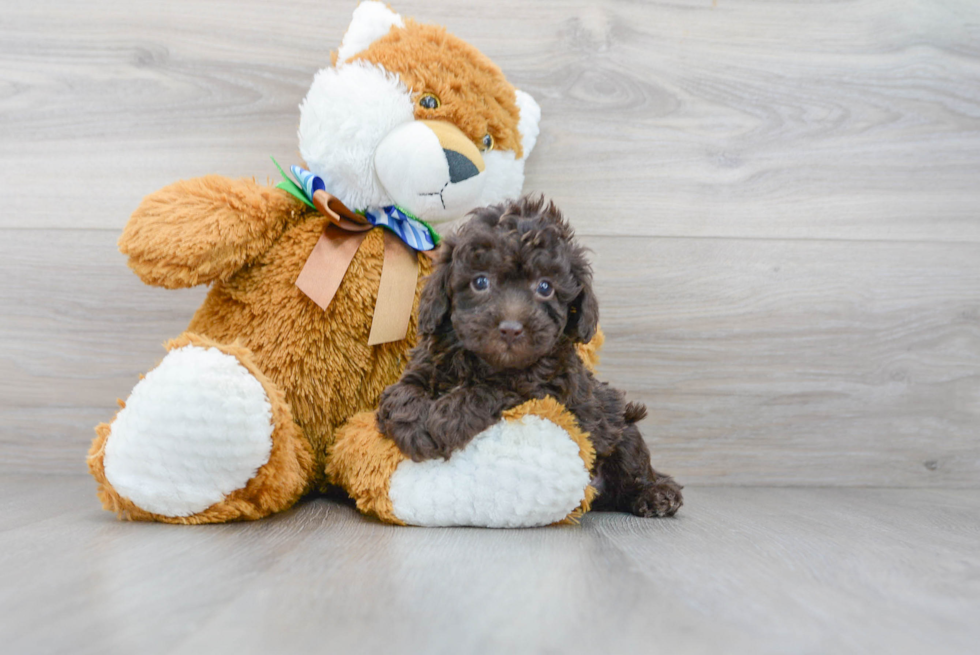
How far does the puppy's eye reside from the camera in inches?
32.4

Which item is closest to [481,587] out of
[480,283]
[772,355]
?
[480,283]

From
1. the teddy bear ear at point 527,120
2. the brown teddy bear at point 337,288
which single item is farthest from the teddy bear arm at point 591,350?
the teddy bear ear at point 527,120

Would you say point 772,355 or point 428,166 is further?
point 772,355

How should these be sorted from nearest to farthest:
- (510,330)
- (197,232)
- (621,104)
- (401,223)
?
(510,330) → (197,232) → (401,223) → (621,104)

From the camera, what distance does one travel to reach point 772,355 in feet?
4.34

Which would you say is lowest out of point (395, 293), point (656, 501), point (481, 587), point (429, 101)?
point (656, 501)

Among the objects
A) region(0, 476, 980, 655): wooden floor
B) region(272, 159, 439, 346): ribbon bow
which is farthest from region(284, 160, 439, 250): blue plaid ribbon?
region(0, 476, 980, 655): wooden floor

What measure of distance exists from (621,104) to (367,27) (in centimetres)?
49

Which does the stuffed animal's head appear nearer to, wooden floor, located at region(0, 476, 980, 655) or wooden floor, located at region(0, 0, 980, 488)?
wooden floor, located at region(0, 0, 980, 488)

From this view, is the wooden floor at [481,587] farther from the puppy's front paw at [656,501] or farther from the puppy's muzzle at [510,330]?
the puppy's muzzle at [510,330]

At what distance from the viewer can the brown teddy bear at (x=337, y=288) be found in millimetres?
842

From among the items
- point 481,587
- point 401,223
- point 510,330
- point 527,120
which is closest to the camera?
point 481,587

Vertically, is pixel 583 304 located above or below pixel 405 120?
below

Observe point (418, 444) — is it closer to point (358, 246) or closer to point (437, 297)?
point (437, 297)
